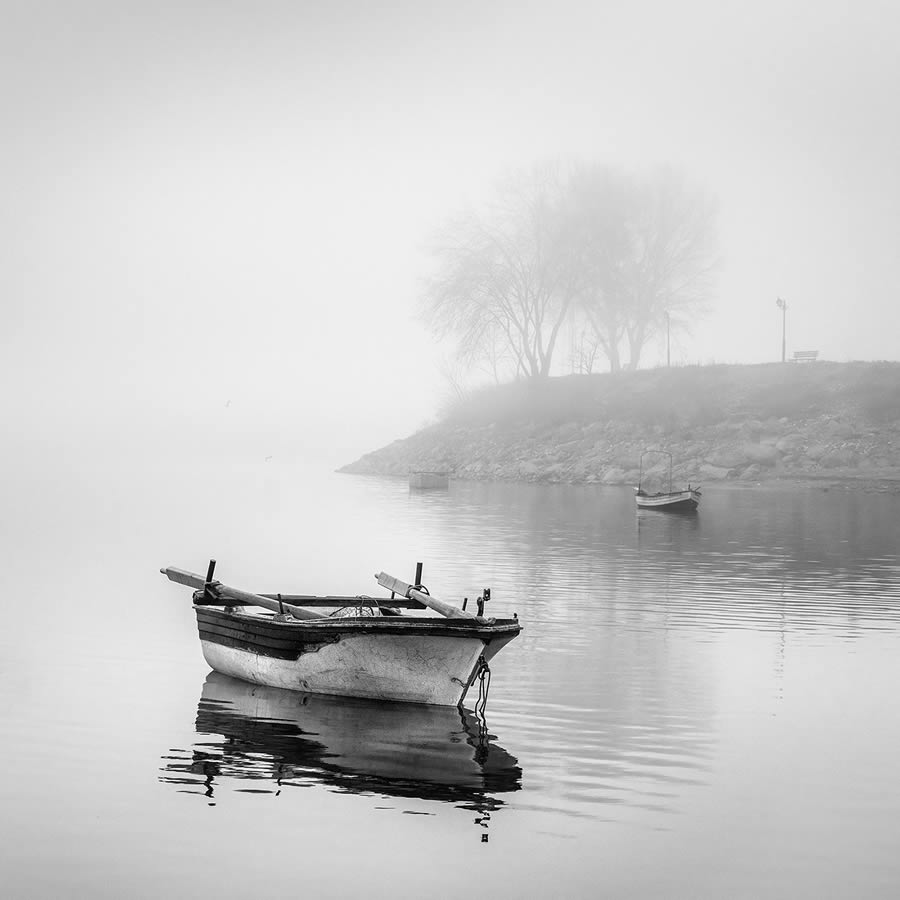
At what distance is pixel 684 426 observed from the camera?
3605 inches

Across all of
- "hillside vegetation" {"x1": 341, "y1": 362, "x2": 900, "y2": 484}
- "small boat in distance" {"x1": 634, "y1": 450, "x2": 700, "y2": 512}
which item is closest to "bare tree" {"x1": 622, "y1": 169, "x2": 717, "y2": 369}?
"hillside vegetation" {"x1": 341, "y1": 362, "x2": 900, "y2": 484}

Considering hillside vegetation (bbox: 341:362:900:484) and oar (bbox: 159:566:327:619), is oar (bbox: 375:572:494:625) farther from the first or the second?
hillside vegetation (bbox: 341:362:900:484)

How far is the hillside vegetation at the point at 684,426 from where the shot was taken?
84000 mm

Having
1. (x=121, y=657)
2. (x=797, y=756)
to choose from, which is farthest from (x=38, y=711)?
(x=797, y=756)

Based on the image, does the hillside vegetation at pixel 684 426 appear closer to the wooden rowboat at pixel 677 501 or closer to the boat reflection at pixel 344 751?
the wooden rowboat at pixel 677 501

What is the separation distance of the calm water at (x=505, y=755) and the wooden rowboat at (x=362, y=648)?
34cm

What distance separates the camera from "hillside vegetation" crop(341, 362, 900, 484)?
276 feet

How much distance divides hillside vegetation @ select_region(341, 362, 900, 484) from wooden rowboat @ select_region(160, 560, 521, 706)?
67714 mm

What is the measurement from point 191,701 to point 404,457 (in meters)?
95.7

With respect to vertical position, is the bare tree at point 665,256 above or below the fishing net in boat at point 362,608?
above

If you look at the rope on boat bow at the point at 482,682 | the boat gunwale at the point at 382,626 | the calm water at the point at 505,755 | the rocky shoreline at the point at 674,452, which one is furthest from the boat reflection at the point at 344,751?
the rocky shoreline at the point at 674,452

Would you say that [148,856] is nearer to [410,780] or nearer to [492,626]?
[410,780]

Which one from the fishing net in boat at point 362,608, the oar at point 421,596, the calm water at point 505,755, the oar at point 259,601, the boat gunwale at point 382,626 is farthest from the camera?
the fishing net in boat at point 362,608

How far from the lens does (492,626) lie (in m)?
15.5
